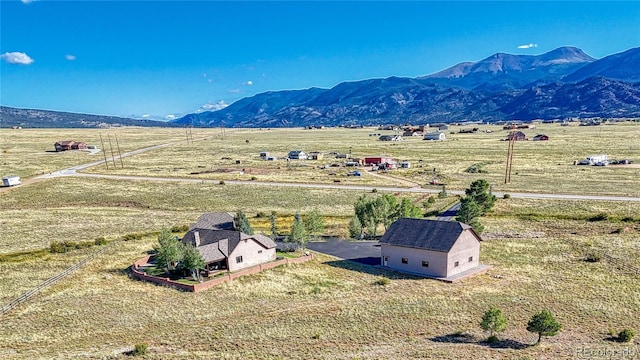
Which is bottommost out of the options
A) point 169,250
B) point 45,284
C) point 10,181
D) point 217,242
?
point 45,284

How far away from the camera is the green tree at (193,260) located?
4119 cm

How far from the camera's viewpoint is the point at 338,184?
94.5 meters

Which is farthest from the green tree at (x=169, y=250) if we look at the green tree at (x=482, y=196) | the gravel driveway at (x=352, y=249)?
the green tree at (x=482, y=196)

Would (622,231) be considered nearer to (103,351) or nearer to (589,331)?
(589,331)

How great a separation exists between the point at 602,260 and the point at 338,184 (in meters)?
55.2

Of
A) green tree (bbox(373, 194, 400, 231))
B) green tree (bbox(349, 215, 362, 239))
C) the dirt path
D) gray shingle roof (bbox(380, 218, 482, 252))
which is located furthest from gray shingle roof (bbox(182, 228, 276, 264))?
the dirt path

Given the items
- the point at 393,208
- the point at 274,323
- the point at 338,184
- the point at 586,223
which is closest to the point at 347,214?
the point at 393,208

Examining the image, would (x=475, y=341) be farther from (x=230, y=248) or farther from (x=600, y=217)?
(x=600, y=217)

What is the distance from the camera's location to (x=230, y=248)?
44.4m

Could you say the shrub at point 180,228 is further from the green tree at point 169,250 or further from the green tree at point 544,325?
the green tree at point 544,325

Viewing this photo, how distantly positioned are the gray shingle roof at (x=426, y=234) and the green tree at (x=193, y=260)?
18.0 m

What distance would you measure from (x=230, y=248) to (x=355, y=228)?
56.8 feet

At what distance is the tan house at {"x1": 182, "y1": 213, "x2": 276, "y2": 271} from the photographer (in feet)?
144

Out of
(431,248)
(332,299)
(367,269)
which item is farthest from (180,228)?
(431,248)
